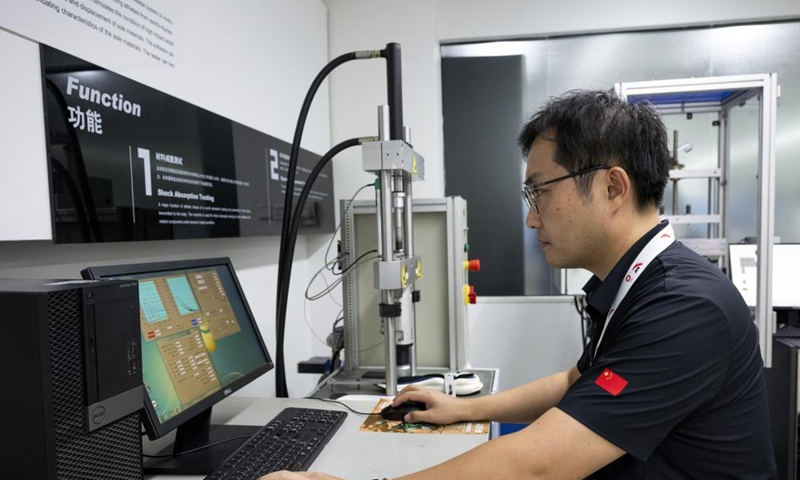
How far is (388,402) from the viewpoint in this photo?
54.4 inches

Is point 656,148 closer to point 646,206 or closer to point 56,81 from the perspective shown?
point 646,206

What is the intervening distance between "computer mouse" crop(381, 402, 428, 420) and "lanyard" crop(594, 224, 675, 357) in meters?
0.47

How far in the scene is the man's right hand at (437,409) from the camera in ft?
3.97

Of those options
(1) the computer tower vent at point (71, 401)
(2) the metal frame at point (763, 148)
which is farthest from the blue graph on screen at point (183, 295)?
(2) the metal frame at point (763, 148)

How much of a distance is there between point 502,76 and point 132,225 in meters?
2.43

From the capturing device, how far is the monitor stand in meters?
1.02

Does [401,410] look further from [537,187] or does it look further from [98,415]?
[98,415]

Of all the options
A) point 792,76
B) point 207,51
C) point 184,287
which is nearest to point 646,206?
point 184,287

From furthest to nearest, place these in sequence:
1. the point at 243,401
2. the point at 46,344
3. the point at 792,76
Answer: the point at 792,76 → the point at 243,401 → the point at 46,344

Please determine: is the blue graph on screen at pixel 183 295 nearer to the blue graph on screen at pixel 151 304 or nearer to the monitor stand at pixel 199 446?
the blue graph on screen at pixel 151 304

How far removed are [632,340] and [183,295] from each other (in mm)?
845

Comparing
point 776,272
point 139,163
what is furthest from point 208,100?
point 776,272

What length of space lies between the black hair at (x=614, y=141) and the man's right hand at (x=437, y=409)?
57cm

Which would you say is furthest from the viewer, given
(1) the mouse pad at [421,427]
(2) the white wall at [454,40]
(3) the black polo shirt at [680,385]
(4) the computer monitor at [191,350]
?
(2) the white wall at [454,40]
